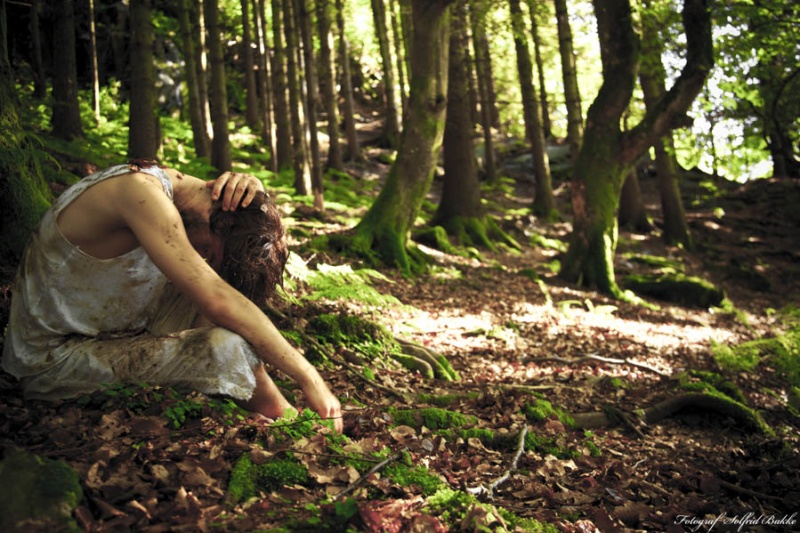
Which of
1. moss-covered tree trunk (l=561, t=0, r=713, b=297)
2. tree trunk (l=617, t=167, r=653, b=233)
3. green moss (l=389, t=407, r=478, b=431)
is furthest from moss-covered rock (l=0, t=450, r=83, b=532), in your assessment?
tree trunk (l=617, t=167, r=653, b=233)

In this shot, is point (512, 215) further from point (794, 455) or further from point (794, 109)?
point (794, 455)

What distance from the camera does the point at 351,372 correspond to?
480 centimetres

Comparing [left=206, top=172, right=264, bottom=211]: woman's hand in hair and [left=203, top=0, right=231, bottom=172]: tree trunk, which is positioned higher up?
[left=203, top=0, right=231, bottom=172]: tree trunk

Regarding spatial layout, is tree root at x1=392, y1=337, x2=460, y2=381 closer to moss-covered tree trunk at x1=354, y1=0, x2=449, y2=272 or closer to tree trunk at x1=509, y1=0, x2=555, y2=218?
moss-covered tree trunk at x1=354, y1=0, x2=449, y2=272

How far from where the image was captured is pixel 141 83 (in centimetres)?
827

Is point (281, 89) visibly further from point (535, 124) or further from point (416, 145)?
point (416, 145)

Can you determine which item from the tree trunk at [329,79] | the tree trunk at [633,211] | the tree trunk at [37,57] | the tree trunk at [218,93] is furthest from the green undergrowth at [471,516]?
the tree trunk at [633,211]

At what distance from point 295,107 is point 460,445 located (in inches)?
442

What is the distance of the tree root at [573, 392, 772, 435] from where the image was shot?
4844 millimetres

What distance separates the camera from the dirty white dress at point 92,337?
3.05 metres

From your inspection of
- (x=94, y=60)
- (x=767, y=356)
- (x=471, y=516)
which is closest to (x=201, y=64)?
(x=94, y=60)

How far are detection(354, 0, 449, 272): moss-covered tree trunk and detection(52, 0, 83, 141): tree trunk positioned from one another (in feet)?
24.0

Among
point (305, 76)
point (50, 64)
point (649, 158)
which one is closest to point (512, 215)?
point (305, 76)

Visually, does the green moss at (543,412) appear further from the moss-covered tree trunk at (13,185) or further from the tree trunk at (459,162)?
the tree trunk at (459,162)
